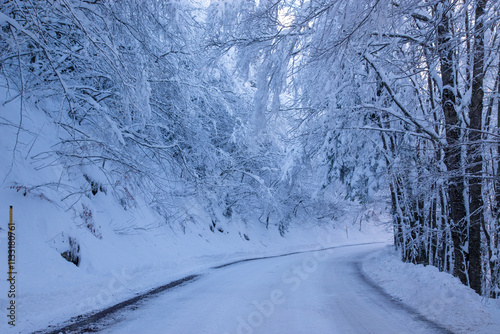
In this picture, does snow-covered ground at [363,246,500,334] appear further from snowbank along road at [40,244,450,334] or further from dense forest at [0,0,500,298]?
dense forest at [0,0,500,298]

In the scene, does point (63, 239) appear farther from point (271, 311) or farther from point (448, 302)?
point (448, 302)

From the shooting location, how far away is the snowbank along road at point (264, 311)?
4773mm

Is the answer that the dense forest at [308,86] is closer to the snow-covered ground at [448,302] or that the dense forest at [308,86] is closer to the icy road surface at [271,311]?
the snow-covered ground at [448,302]

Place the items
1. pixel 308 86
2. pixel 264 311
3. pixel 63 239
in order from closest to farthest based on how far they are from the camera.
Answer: pixel 264 311 → pixel 308 86 → pixel 63 239

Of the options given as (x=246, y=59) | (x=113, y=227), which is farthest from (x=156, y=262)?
(x=246, y=59)

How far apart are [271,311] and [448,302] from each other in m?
2.86

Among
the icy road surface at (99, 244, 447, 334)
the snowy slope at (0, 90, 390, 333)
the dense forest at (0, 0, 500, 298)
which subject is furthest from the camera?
the snowy slope at (0, 90, 390, 333)

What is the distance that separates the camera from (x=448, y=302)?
5727 mm

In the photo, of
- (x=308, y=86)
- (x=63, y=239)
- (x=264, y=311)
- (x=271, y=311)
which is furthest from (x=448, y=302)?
(x=63, y=239)

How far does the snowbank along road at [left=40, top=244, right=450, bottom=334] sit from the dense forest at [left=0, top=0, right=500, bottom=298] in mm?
2064

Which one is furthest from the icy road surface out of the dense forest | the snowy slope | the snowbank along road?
the dense forest

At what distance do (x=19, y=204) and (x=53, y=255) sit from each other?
1259mm

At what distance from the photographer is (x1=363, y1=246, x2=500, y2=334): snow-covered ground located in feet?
15.9

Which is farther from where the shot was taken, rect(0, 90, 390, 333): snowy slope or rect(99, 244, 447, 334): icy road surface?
rect(0, 90, 390, 333): snowy slope
